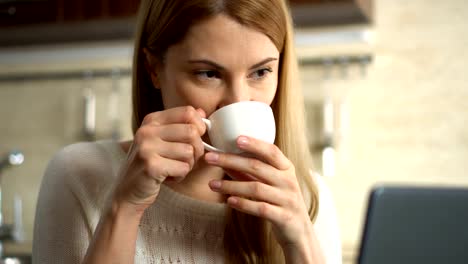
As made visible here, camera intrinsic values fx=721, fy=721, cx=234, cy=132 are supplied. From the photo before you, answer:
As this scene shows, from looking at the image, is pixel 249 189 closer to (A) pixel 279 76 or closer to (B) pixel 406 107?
(A) pixel 279 76

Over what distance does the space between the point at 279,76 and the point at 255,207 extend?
33cm

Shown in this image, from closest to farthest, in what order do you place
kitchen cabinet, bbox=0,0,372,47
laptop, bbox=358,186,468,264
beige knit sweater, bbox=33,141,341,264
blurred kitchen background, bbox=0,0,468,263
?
laptop, bbox=358,186,468,264
beige knit sweater, bbox=33,141,341,264
kitchen cabinet, bbox=0,0,372,47
blurred kitchen background, bbox=0,0,468,263

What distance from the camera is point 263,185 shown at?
3.40 feet

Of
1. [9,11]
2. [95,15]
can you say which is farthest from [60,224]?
→ [9,11]

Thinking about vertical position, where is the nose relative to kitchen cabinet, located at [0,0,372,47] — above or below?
below

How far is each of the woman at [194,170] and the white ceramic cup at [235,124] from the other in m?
0.02

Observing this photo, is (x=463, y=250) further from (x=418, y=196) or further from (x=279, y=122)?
(x=279, y=122)

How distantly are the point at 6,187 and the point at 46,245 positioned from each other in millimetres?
1851

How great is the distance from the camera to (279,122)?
Answer: 128 centimetres

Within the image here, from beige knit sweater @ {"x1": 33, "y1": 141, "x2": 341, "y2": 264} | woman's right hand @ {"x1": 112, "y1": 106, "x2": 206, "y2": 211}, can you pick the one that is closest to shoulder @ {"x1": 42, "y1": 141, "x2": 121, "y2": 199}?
beige knit sweater @ {"x1": 33, "y1": 141, "x2": 341, "y2": 264}

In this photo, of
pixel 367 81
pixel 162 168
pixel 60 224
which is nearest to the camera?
pixel 162 168

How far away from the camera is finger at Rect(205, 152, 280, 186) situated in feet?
3.34

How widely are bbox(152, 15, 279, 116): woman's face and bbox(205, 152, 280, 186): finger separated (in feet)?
0.34

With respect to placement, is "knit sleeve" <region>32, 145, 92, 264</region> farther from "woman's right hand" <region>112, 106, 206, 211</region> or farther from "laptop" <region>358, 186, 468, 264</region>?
"laptop" <region>358, 186, 468, 264</region>
